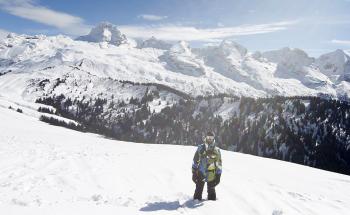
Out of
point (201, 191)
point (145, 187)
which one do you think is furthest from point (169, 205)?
point (145, 187)

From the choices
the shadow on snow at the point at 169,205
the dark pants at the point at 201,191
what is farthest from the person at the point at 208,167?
the shadow on snow at the point at 169,205

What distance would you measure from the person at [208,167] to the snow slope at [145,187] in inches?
24.1

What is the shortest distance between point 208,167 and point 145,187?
4.15 m

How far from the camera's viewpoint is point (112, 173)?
73.2 feet

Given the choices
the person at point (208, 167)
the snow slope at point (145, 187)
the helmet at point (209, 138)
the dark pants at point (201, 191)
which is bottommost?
the snow slope at point (145, 187)

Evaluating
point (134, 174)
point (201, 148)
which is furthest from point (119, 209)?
point (134, 174)

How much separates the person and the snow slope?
612 mm

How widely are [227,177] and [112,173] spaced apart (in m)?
6.81

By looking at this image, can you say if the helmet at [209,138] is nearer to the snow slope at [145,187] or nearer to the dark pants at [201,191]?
the dark pants at [201,191]

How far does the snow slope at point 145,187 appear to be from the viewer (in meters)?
15.6

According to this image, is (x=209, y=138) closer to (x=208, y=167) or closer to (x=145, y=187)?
(x=208, y=167)

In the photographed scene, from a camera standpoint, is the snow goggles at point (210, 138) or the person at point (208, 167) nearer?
the person at point (208, 167)

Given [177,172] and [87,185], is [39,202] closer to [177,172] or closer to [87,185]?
[87,185]

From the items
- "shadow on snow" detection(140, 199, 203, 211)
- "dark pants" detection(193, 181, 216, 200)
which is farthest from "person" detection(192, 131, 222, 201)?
"shadow on snow" detection(140, 199, 203, 211)
